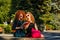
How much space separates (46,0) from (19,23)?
1647cm

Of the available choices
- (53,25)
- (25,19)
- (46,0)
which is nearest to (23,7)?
(46,0)

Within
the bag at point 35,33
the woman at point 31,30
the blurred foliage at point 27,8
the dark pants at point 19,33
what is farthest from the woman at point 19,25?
the blurred foliage at point 27,8

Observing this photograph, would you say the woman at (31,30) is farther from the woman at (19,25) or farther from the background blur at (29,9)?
the background blur at (29,9)

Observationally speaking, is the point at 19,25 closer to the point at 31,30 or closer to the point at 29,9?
the point at 31,30

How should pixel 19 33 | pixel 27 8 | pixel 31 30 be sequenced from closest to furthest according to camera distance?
1. pixel 31 30
2. pixel 19 33
3. pixel 27 8

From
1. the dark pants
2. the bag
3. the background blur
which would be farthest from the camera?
the background blur

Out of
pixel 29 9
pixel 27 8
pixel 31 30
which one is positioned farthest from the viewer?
pixel 27 8

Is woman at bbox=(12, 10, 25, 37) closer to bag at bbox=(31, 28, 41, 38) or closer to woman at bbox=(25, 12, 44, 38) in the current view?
woman at bbox=(25, 12, 44, 38)

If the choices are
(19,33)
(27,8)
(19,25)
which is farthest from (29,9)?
(19,33)

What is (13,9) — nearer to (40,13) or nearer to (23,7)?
(23,7)

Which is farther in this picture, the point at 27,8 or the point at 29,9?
the point at 27,8

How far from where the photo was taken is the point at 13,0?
81.0ft

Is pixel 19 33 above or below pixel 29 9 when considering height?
above

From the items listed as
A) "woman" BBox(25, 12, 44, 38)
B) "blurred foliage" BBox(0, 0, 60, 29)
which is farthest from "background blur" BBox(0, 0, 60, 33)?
"woman" BBox(25, 12, 44, 38)
